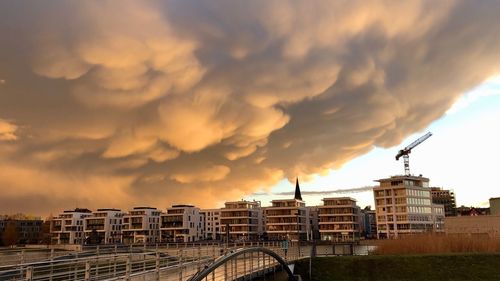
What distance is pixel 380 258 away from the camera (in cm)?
4591

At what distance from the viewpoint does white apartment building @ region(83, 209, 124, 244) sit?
526 feet

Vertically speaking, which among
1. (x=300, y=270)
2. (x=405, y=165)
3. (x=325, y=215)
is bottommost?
(x=300, y=270)

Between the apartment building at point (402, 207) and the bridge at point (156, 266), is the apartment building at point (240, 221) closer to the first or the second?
the apartment building at point (402, 207)

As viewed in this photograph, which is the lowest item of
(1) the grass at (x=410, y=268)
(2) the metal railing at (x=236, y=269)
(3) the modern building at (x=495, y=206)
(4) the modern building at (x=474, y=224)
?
(1) the grass at (x=410, y=268)

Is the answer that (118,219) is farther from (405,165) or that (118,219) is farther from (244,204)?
(405,165)

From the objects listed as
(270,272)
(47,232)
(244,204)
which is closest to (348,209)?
(244,204)

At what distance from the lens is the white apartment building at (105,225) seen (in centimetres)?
16025

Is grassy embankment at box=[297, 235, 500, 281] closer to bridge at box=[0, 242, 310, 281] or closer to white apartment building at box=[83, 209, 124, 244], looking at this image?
bridge at box=[0, 242, 310, 281]

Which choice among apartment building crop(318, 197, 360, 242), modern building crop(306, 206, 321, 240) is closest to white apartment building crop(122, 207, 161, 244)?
modern building crop(306, 206, 321, 240)

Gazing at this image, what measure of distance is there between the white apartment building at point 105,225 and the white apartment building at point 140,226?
14.5 feet

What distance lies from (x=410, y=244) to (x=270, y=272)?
88.3 feet

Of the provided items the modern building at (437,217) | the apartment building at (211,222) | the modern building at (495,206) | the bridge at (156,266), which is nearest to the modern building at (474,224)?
the modern building at (495,206)

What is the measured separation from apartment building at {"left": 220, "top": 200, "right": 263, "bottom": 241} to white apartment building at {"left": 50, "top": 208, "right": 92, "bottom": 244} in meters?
55.5

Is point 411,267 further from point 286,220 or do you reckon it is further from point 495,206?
point 286,220
